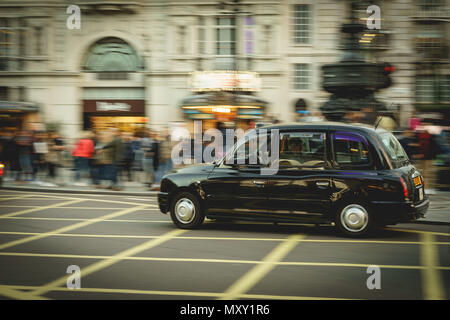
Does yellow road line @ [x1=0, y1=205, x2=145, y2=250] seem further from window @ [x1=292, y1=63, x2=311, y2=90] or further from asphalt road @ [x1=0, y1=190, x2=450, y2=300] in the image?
window @ [x1=292, y1=63, x2=311, y2=90]

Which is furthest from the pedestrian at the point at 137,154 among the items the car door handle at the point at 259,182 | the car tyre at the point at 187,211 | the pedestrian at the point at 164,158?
the car door handle at the point at 259,182

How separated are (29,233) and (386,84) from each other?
26.6 ft

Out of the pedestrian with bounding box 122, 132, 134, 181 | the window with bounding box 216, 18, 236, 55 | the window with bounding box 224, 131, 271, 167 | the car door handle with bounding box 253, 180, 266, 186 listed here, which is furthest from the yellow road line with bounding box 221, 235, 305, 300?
the window with bounding box 216, 18, 236, 55

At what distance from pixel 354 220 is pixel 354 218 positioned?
30 millimetres

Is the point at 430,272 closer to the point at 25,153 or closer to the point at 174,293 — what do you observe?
the point at 174,293

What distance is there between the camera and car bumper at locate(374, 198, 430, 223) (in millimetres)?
8523

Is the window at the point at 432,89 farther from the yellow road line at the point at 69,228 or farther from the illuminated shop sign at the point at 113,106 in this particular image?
the yellow road line at the point at 69,228

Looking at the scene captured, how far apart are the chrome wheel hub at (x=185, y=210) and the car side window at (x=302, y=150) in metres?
1.61

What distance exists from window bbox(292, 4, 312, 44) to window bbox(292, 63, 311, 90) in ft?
4.00

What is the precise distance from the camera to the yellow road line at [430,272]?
567 centimetres

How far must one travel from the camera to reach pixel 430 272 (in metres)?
6.61

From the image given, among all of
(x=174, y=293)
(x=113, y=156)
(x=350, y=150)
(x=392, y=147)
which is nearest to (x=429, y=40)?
(x=113, y=156)

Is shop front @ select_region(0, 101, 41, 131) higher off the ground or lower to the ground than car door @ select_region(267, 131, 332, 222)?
higher

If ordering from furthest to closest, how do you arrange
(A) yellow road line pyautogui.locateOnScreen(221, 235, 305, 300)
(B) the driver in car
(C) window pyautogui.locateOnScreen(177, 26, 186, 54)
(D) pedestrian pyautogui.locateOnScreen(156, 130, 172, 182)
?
(C) window pyautogui.locateOnScreen(177, 26, 186, 54) < (D) pedestrian pyautogui.locateOnScreen(156, 130, 172, 182) < (B) the driver in car < (A) yellow road line pyautogui.locateOnScreen(221, 235, 305, 300)
